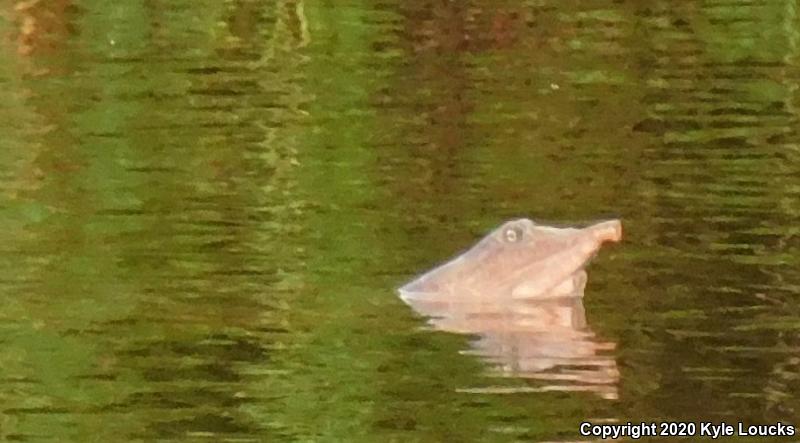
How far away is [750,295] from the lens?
1009 centimetres

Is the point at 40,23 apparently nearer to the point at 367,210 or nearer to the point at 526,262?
the point at 367,210

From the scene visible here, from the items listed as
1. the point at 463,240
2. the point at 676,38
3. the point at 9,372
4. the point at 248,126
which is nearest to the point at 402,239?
the point at 463,240

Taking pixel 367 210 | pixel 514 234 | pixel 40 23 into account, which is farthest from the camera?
pixel 40 23

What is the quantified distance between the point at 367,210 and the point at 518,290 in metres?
2.41

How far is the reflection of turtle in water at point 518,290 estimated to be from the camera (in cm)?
956

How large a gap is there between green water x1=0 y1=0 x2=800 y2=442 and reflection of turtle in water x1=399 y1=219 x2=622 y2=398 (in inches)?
5.0

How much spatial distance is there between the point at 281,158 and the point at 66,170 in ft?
4.30

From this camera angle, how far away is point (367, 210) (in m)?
12.3

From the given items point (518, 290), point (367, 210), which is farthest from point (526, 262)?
point (367, 210)

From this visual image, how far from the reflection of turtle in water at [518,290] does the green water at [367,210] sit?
13cm

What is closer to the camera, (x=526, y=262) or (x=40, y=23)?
(x=526, y=262)

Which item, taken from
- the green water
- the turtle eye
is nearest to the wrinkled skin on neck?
the turtle eye

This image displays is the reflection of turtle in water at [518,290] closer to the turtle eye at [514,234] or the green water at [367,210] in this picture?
the turtle eye at [514,234]

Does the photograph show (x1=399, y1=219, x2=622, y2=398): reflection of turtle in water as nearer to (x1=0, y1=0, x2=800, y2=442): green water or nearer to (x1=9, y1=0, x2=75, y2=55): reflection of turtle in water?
(x1=0, y1=0, x2=800, y2=442): green water
